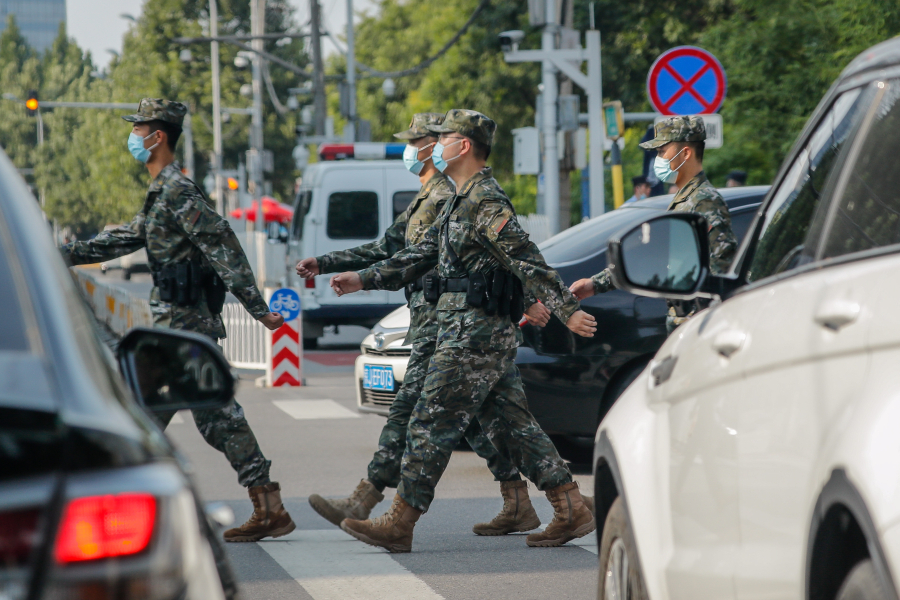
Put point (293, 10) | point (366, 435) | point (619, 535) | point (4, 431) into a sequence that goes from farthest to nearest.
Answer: point (293, 10), point (366, 435), point (619, 535), point (4, 431)

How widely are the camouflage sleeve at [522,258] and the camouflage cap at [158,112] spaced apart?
5.69 feet

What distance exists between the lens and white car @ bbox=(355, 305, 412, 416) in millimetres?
8977

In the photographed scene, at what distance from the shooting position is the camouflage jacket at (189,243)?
6270mm

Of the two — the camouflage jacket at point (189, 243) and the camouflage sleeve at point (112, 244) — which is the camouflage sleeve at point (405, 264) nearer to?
the camouflage jacket at point (189, 243)

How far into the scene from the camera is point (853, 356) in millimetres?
2162

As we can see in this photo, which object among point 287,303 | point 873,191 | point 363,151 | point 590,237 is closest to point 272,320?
point 590,237

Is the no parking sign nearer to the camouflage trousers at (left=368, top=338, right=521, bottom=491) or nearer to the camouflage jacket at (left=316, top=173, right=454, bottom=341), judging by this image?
the camouflage jacket at (left=316, top=173, right=454, bottom=341)

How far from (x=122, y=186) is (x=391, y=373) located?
65376mm

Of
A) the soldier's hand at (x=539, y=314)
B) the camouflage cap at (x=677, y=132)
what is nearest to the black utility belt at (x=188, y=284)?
the soldier's hand at (x=539, y=314)

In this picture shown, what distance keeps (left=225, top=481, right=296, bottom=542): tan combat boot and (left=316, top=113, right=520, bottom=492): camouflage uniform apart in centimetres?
51

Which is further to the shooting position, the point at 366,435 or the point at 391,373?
the point at 366,435

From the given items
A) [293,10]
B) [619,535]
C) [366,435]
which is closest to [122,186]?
[293,10]

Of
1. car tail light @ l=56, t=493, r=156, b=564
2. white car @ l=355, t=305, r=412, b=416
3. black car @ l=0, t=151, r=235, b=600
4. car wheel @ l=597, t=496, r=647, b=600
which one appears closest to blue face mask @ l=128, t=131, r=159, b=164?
white car @ l=355, t=305, r=412, b=416

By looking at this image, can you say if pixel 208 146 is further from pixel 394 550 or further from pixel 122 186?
pixel 394 550
